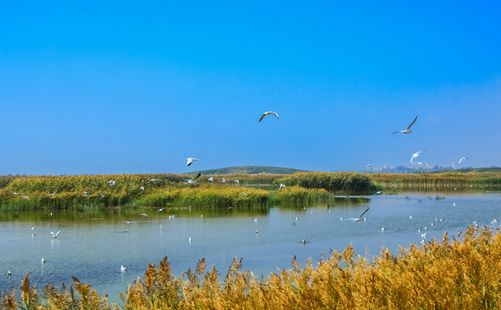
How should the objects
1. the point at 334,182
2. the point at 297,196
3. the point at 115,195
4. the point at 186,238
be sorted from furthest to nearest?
the point at 334,182 < the point at 297,196 < the point at 115,195 < the point at 186,238

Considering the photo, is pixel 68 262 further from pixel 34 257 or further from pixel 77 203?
pixel 77 203

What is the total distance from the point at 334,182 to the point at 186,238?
3693cm

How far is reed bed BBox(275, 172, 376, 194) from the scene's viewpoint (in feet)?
185

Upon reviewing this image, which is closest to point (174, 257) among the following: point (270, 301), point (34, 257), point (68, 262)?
point (68, 262)

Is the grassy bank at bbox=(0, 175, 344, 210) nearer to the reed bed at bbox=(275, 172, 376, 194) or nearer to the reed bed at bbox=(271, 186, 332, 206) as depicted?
the reed bed at bbox=(271, 186, 332, 206)

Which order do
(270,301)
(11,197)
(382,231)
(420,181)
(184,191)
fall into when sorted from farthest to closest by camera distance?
1. (420,181)
2. (184,191)
3. (11,197)
4. (382,231)
5. (270,301)

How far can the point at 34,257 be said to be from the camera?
18.3 metres

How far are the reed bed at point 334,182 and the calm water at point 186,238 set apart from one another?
63.3ft

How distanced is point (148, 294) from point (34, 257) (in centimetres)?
1258

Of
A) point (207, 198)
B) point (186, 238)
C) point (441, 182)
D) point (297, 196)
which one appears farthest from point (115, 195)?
point (441, 182)

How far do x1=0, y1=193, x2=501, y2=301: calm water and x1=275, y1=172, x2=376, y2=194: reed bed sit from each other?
19.3 metres

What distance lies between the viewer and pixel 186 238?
74.6ft

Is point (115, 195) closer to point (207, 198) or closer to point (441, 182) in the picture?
point (207, 198)

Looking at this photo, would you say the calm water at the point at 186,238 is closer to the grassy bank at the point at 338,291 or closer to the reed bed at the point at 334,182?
the grassy bank at the point at 338,291
